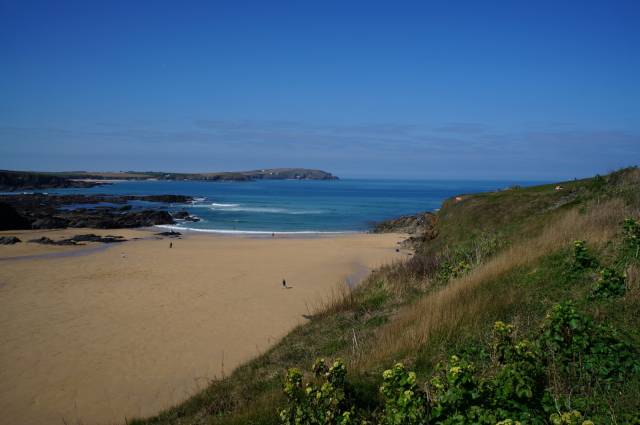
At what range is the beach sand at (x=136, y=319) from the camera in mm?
10102

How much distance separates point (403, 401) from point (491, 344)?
2235mm

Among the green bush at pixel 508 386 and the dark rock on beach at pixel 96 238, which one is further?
the dark rock on beach at pixel 96 238

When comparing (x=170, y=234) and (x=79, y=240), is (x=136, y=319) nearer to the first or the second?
(x=79, y=240)

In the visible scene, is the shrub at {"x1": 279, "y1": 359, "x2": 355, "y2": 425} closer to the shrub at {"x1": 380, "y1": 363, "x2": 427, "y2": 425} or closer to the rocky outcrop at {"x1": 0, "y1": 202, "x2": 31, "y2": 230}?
the shrub at {"x1": 380, "y1": 363, "x2": 427, "y2": 425}

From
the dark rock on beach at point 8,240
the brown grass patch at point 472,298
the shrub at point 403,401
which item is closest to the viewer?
the shrub at point 403,401

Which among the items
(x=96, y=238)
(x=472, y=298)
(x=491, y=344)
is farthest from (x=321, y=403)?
(x=96, y=238)

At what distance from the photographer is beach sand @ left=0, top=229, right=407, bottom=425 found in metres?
10.1

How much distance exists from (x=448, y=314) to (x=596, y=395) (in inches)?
110

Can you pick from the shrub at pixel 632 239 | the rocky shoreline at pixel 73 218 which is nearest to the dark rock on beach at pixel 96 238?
the rocky shoreline at pixel 73 218

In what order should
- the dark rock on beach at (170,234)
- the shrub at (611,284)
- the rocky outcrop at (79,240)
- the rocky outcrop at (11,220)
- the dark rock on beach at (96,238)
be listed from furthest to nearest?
the rocky outcrop at (11,220)
the dark rock on beach at (170,234)
the dark rock on beach at (96,238)
the rocky outcrop at (79,240)
the shrub at (611,284)

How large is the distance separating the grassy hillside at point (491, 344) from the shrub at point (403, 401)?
1cm

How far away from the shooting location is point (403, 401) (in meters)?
3.49

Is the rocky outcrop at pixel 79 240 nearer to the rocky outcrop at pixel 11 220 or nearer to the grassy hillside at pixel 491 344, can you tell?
the rocky outcrop at pixel 11 220

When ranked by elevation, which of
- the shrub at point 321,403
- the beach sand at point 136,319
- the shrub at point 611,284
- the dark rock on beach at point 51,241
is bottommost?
the beach sand at point 136,319
